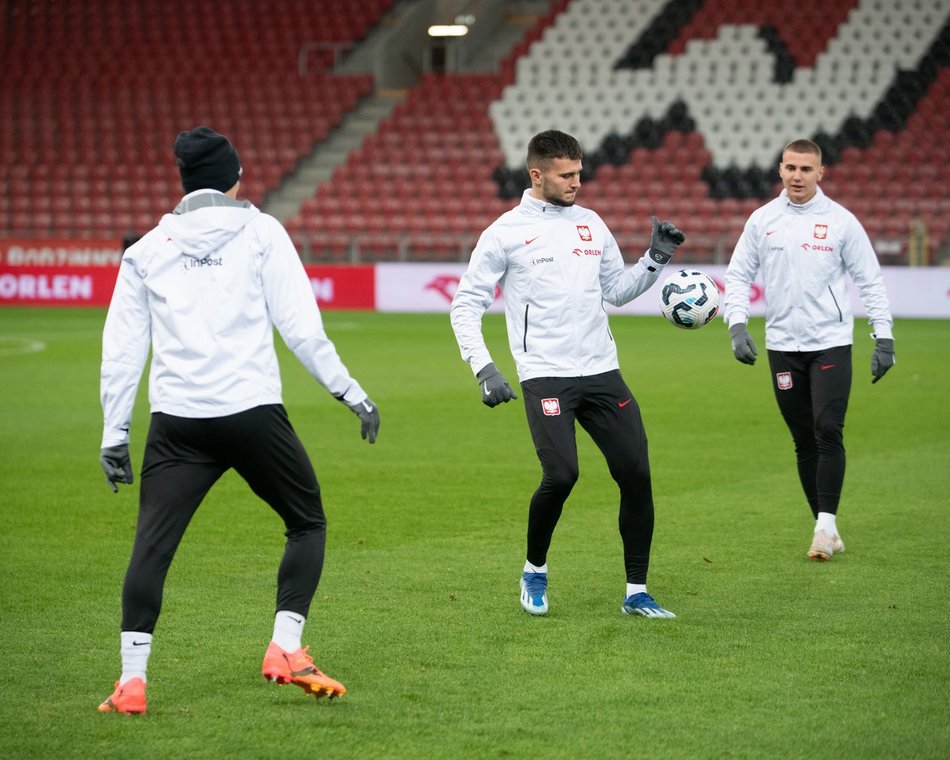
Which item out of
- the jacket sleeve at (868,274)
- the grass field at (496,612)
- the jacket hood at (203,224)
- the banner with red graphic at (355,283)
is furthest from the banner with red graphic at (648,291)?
the jacket hood at (203,224)

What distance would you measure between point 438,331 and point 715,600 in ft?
53.3

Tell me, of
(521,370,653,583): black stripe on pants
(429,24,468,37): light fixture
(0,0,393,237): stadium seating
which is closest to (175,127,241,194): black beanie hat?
(521,370,653,583): black stripe on pants

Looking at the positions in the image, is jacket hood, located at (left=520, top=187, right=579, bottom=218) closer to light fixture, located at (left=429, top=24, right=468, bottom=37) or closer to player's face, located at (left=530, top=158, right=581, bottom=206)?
player's face, located at (left=530, top=158, right=581, bottom=206)

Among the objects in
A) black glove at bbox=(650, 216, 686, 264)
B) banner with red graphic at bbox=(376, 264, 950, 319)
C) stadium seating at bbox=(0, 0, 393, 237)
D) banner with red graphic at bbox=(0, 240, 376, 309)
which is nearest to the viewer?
black glove at bbox=(650, 216, 686, 264)

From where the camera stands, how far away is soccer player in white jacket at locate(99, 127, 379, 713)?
4.49 m

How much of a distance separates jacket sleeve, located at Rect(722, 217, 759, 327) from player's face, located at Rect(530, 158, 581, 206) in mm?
1794

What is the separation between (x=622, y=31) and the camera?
3231 centimetres

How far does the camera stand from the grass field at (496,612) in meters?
4.39

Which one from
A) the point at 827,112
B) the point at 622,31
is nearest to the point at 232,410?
the point at 827,112

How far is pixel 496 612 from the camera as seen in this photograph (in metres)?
5.95

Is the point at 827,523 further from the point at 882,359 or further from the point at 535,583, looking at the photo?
the point at 535,583

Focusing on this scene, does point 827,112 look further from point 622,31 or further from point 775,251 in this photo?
point 775,251

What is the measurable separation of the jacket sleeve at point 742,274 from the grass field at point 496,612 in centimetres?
126

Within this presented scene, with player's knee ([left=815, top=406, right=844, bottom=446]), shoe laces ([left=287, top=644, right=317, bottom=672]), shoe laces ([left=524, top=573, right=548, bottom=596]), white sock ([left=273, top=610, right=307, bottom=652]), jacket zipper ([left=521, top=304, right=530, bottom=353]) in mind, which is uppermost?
jacket zipper ([left=521, top=304, right=530, bottom=353])
